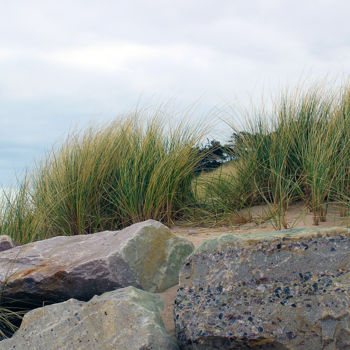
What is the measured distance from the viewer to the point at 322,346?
2.09 m

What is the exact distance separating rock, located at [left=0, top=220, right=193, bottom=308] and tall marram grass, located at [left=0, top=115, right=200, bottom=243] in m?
1.33

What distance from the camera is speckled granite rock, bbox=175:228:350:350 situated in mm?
2113

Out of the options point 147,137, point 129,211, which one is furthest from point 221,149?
point 129,211

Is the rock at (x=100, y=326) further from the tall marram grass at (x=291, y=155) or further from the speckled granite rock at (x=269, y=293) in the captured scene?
the tall marram grass at (x=291, y=155)

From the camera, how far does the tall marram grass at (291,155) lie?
14.6 ft

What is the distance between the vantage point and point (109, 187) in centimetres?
508

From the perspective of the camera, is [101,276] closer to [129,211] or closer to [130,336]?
[130,336]

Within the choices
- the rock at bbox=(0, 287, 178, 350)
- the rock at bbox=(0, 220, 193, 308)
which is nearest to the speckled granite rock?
the rock at bbox=(0, 287, 178, 350)

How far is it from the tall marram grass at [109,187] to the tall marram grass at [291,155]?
0.55m

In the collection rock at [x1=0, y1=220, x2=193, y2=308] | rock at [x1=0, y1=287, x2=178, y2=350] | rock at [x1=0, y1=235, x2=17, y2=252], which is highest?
rock at [x1=0, y1=235, x2=17, y2=252]

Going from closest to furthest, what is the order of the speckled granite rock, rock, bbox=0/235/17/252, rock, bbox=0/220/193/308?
1. the speckled granite rock
2. rock, bbox=0/220/193/308
3. rock, bbox=0/235/17/252

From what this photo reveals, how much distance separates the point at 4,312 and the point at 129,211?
1.77 m

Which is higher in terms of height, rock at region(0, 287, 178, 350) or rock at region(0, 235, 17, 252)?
rock at region(0, 235, 17, 252)

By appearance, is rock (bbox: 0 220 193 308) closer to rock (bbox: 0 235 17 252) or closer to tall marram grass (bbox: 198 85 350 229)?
rock (bbox: 0 235 17 252)
